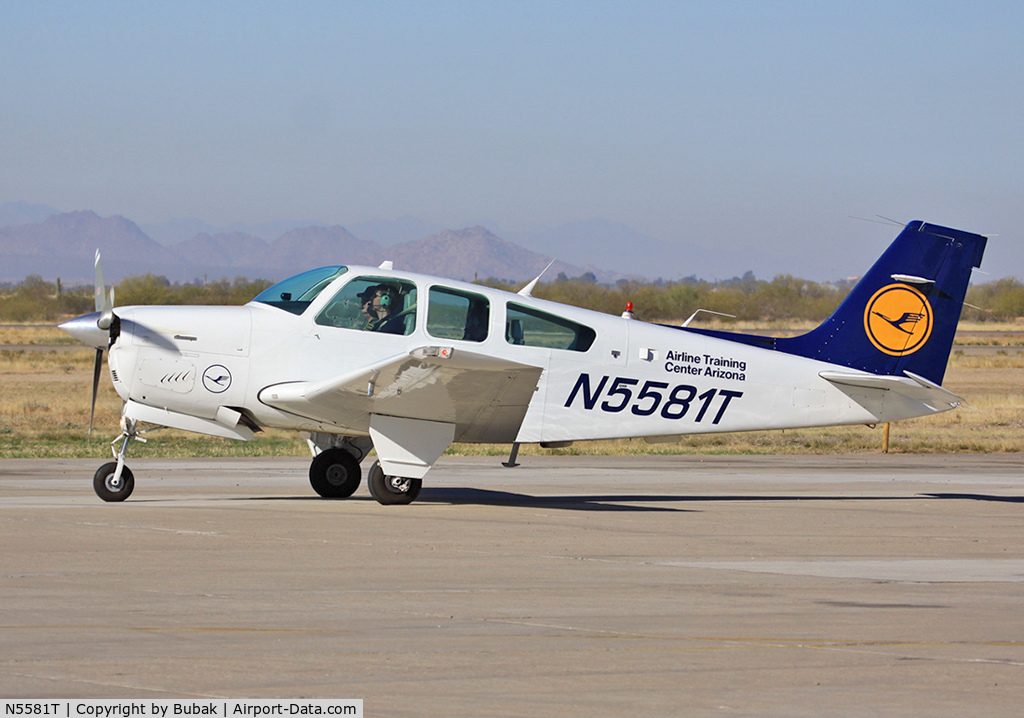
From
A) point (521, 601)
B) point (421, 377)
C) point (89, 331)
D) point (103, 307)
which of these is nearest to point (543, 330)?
point (421, 377)

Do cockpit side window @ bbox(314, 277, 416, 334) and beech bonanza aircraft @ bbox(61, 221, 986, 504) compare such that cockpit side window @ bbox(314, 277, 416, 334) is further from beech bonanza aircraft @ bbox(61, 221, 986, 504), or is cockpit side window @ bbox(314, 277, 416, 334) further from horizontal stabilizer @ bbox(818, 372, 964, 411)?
horizontal stabilizer @ bbox(818, 372, 964, 411)

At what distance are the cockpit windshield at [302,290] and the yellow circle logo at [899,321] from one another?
236 inches

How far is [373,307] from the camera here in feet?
36.9

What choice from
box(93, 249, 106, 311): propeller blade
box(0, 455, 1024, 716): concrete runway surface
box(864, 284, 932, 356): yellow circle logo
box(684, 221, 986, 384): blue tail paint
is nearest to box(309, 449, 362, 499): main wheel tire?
box(0, 455, 1024, 716): concrete runway surface

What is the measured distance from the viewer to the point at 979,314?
106062 mm

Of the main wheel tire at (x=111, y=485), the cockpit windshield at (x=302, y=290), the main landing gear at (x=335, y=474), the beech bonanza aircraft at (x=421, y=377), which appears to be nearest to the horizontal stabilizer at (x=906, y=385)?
the beech bonanza aircraft at (x=421, y=377)

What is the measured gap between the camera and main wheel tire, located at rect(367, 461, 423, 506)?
37.6ft

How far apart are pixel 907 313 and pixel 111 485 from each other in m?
8.81

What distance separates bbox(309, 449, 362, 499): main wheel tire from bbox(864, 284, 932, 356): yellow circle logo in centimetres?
602

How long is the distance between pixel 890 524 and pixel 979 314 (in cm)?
10366

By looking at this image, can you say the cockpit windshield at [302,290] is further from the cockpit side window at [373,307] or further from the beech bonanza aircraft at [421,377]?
the cockpit side window at [373,307]

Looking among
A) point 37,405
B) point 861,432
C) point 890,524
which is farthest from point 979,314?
point 890,524

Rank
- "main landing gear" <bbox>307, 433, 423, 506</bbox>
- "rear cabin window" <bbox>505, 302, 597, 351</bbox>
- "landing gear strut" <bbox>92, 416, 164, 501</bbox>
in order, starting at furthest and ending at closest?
1. "main landing gear" <bbox>307, 433, 423, 506</bbox>
2. "rear cabin window" <bbox>505, 302, 597, 351</bbox>
3. "landing gear strut" <bbox>92, 416, 164, 501</bbox>

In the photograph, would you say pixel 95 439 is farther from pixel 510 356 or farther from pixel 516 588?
pixel 516 588
